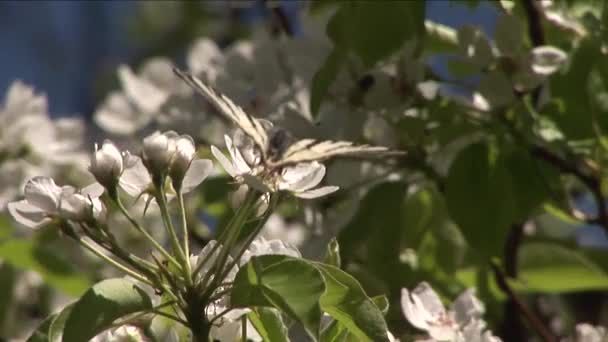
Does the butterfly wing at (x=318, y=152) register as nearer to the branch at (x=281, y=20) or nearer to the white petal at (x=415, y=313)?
the white petal at (x=415, y=313)

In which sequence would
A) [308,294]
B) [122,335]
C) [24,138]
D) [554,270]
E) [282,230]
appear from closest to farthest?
[308,294] → [122,335] → [554,270] → [24,138] → [282,230]

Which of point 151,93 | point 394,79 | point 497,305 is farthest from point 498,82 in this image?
point 151,93

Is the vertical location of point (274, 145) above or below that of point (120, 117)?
above

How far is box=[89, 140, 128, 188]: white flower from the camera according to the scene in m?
1.14

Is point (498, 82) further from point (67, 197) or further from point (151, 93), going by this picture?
point (151, 93)

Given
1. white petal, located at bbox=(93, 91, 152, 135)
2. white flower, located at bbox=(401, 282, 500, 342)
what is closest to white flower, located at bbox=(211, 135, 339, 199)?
white flower, located at bbox=(401, 282, 500, 342)

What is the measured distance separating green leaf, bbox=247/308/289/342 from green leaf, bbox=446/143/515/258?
1.61ft

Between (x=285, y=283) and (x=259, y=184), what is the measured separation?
0.33 feet

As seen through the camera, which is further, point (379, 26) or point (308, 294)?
point (379, 26)

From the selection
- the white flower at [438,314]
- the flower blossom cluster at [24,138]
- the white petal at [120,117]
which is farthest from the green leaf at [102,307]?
the white petal at [120,117]

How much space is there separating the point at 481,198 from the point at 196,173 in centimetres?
49

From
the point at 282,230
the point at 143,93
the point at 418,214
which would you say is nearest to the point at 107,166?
the point at 418,214

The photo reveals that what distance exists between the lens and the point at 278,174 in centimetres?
117

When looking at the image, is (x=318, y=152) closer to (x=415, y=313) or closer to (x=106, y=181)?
(x=106, y=181)
